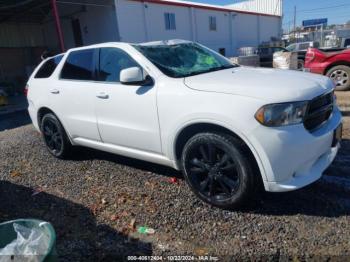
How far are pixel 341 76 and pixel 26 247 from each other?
30.7 ft

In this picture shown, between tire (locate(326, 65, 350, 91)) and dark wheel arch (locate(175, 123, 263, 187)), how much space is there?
7.45m

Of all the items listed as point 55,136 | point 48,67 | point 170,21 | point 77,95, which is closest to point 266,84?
point 77,95

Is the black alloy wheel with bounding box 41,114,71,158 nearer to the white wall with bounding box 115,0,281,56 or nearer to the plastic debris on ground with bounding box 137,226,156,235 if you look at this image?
the plastic debris on ground with bounding box 137,226,156,235

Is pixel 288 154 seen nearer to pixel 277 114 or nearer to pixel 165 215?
pixel 277 114

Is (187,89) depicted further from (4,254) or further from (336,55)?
(336,55)

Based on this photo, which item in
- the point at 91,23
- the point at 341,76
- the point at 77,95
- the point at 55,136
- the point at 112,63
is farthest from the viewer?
the point at 91,23

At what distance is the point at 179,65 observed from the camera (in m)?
3.75

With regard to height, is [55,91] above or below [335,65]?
above

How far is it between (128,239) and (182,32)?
19994 mm

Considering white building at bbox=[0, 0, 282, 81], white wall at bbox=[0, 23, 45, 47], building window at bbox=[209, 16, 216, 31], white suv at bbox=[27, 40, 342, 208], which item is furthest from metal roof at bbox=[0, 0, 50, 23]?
white suv at bbox=[27, 40, 342, 208]

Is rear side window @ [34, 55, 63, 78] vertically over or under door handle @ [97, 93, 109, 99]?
over

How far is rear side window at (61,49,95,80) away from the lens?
430cm

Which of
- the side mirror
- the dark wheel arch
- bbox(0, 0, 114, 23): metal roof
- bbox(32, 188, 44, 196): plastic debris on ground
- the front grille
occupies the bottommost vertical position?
bbox(32, 188, 44, 196): plastic debris on ground

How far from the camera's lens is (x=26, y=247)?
2146mm
